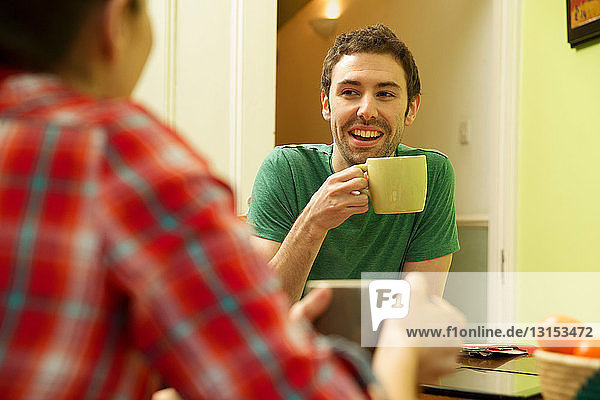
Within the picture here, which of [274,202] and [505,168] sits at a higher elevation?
[505,168]

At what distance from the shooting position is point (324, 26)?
4270 millimetres

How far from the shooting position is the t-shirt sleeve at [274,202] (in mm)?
1652

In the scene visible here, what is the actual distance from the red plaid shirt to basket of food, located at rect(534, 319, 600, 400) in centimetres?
41

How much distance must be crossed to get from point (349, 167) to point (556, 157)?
4.61 feet

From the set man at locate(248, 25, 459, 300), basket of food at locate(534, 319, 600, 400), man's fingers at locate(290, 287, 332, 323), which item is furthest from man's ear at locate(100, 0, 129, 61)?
man at locate(248, 25, 459, 300)

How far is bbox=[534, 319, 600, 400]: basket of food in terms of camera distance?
705 mm

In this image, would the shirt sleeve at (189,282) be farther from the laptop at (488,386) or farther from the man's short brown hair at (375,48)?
the man's short brown hair at (375,48)

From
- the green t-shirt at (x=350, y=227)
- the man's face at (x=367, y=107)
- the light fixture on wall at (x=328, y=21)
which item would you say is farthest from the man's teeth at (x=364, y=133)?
the light fixture on wall at (x=328, y=21)

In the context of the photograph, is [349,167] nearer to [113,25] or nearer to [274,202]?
[274,202]

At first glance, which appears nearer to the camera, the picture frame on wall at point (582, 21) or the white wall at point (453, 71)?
the picture frame on wall at point (582, 21)

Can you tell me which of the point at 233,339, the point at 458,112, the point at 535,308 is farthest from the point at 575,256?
the point at 233,339

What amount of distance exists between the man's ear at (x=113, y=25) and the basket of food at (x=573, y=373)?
1.78ft

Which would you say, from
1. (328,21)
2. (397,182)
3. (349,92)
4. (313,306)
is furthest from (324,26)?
(313,306)

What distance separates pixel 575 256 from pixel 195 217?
2.49m
